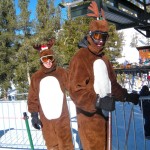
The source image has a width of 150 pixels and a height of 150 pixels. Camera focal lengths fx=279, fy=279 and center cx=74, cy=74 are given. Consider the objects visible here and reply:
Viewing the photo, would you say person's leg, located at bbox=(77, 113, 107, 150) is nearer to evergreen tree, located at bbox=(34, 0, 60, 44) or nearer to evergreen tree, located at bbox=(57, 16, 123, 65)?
evergreen tree, located at bbox=(57, 16, 123, 65)

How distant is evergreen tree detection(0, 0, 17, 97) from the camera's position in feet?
50.7

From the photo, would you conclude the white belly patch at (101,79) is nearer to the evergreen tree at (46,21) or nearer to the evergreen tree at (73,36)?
the evergreen tree at (73,36)

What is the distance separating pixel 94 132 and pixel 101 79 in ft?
1.64

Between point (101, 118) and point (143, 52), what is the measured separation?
39.0m

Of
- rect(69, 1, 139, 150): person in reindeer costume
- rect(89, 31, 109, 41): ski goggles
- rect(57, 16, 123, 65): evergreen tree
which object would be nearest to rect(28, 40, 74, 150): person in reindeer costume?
rect(69, 1, 139, 150): person in reindeer costume

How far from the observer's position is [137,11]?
5.51 meters

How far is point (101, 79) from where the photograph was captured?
264 centimetres

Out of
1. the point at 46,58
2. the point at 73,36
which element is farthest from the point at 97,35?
the point at 73,36

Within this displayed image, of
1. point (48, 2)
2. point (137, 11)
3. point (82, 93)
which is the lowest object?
point (82, 93)

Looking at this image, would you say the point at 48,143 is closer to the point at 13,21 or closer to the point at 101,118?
the point at 101,118

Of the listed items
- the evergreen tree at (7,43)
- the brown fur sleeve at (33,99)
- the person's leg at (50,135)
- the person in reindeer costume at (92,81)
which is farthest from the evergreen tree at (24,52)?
the person in reindeer costume at (92,81)

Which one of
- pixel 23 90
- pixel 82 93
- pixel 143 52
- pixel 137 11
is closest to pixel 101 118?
pixel 82 93

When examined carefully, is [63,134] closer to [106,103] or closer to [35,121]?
[35,121]

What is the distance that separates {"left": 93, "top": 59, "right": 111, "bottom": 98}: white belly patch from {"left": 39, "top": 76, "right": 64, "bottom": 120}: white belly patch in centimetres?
93
